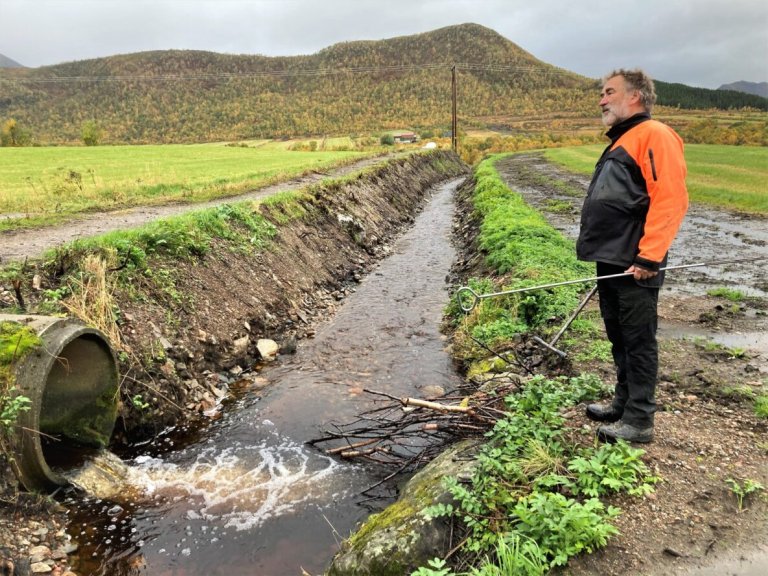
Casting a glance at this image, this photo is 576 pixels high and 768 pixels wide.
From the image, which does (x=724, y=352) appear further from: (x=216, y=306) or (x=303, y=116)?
(x=303, y=116)

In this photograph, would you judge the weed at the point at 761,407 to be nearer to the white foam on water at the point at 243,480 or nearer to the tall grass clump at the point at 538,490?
the tall grass clump at the point at 538,490

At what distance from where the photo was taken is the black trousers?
13.5 ft

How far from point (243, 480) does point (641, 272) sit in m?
4.65

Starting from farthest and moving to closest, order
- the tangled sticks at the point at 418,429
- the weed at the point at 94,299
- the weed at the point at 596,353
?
1. the weed at the point at 596,353
2. the weed at the point at 94,299
3. the tangled sticks at the point at 418,429

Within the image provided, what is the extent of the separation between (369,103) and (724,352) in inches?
5029

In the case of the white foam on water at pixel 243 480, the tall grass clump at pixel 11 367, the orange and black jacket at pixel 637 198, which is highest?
the orange and black jacket at pixel 637 198

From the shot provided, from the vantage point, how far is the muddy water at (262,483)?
456 cm

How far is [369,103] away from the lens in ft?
410

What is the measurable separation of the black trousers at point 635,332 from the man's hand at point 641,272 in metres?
0.14

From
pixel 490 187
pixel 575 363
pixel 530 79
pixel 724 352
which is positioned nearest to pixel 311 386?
pixel 575 363

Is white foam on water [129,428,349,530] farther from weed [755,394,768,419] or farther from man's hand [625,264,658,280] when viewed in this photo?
weed [755,394,768,419]

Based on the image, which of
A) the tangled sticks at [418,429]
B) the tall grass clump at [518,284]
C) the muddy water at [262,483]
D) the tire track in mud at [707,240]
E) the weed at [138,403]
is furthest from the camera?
the tire track in mud at [707,240]

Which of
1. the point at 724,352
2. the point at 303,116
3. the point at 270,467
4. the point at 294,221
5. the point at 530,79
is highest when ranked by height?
the point at 530,79

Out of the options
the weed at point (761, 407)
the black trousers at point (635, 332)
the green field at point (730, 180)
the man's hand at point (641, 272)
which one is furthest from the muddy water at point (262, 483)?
the green field at point (730, 180)
